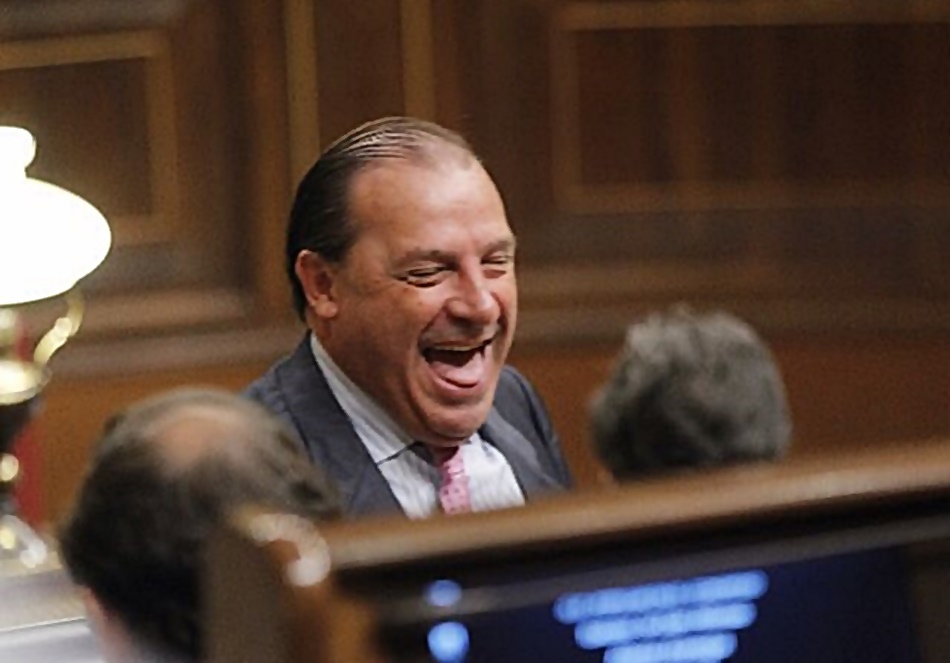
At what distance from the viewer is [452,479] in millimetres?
2020

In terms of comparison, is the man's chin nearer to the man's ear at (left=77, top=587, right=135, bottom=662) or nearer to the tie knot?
the tie knot

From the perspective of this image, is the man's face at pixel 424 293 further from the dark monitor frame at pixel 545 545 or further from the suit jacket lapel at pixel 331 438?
the dark monitor frame at pixel 545 545

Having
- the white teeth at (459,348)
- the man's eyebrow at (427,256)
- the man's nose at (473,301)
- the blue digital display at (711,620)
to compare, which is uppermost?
the man's eyebrow at (427,256)

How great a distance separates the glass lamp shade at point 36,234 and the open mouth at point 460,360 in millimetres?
654

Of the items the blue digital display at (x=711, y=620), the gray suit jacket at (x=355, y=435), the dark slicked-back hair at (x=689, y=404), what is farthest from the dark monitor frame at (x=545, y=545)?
the gray suit jacket at (x=355, y=435)

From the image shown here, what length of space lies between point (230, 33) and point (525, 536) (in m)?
3.21

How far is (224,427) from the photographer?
115 cm

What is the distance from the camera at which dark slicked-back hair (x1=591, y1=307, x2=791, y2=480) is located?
5.83 ft

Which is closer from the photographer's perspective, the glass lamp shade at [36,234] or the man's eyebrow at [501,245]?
the man's eyebrow at [501,245]

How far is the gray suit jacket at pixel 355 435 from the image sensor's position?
193cm

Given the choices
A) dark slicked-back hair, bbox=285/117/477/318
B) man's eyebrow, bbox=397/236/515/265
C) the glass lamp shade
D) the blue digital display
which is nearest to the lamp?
the glass lamp shade

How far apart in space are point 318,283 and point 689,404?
0.47 metres

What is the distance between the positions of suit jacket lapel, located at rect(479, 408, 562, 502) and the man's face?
0.18 feet

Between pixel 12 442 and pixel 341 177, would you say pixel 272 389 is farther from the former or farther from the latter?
pixel 12 442
